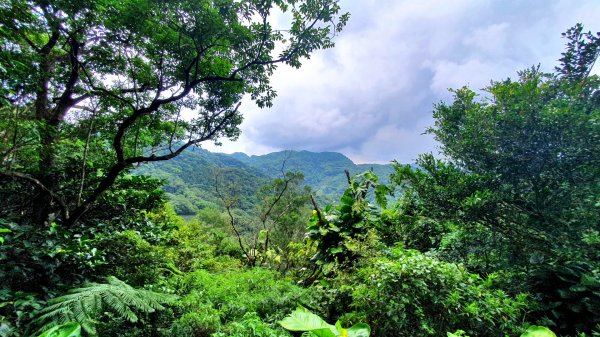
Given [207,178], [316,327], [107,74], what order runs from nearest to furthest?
[316,327] < [107,74] < [207,178]

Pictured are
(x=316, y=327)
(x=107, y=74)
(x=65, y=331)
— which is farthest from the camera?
(x=107, y=74)

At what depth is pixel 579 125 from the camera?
8.52 ft

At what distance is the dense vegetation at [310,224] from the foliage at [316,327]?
2cm

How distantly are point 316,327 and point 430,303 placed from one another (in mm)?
1304

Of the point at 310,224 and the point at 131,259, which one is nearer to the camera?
the point at 131,259

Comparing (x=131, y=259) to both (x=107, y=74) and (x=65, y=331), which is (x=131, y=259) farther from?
(x=107, y=74)

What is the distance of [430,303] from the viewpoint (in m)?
2.47

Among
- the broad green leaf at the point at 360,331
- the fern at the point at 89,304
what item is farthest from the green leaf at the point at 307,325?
the fern at the point at 89,304

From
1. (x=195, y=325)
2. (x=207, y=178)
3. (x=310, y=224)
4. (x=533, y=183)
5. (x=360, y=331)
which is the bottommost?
(x=195, y=325)

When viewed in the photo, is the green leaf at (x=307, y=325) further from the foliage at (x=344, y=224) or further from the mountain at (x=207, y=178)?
the mountain at (x=207, y=178)

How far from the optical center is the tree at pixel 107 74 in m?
3.41

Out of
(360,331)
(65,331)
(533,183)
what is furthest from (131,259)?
(533,183)

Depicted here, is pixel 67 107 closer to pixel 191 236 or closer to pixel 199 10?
pixel 199 10

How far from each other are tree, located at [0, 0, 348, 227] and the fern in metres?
1.82
